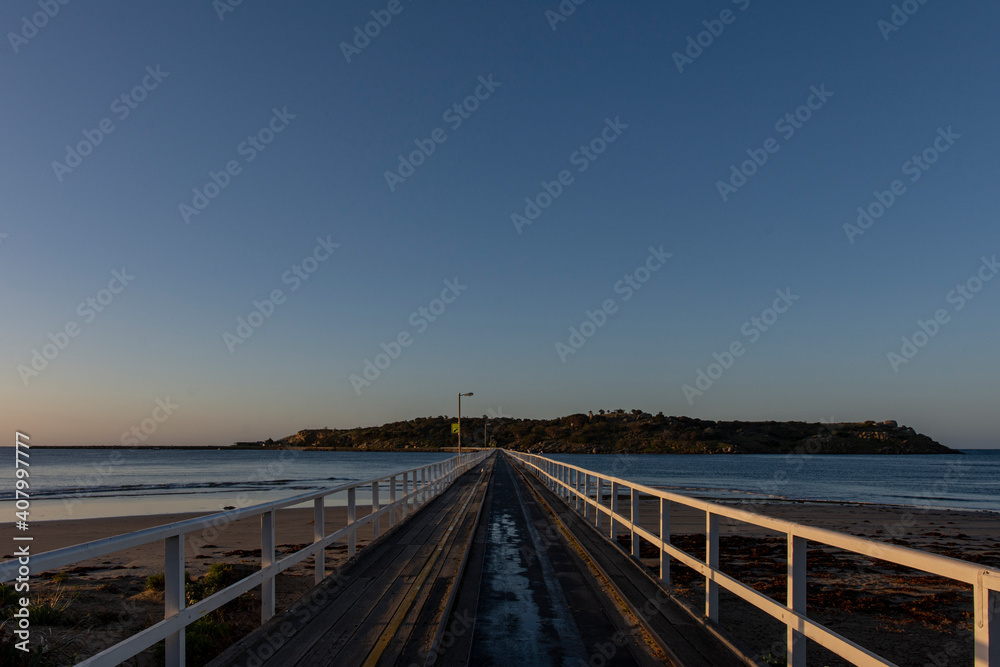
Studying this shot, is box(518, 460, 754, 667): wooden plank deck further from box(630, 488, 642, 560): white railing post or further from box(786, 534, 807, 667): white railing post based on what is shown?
box(786, 534, 807, 667): white railing post

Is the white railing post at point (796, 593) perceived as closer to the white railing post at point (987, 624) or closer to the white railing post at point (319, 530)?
the white railing post at point (987, 624)

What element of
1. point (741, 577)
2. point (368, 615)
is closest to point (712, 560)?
point (368, 615)

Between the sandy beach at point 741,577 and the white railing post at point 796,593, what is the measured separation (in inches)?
129

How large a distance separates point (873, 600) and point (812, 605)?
4.28 ft

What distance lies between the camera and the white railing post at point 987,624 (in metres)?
2.63

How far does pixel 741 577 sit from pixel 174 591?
1256 centimetres

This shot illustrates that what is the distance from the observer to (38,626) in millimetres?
8703

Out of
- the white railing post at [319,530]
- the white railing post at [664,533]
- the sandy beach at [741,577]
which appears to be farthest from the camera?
the sandy beach at [741,577]

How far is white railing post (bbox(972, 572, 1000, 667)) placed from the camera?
2.63m

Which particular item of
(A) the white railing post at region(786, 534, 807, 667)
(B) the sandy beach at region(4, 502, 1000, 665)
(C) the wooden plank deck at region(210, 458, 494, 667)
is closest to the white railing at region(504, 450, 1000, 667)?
(A) the white railing post at region(786, 534, 807, 667)

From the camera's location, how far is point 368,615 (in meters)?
6.79

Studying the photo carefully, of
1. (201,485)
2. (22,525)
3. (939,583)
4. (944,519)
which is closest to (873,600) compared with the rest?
(939,583)

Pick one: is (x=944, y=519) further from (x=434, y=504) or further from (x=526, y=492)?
(x=434, y=504)

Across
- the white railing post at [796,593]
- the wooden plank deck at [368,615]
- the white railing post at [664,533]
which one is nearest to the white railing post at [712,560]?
the white railing post at [664,533]
